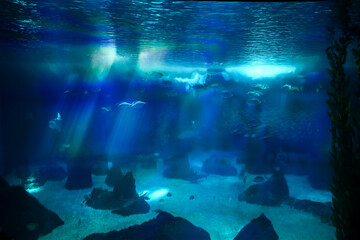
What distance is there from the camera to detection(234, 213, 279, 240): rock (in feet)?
24.2

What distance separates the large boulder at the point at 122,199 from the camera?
35.5 feet

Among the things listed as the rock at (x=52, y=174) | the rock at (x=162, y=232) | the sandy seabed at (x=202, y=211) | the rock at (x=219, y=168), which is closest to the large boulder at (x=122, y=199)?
the sandy seabed at (x=202, y=211)

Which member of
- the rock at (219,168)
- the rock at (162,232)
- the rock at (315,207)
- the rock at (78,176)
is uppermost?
the rock at (162,232)

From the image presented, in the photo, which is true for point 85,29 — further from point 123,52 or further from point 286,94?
point 286,94

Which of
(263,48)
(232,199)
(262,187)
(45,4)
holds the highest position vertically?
(45,4)

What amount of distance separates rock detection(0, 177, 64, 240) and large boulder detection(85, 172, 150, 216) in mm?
2229

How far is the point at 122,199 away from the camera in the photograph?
11.4 meters

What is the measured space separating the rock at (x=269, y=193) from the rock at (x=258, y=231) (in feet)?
14.5

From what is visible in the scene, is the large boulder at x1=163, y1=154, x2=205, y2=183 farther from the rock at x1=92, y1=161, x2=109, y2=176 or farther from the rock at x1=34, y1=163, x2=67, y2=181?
the rock at x1=34, y1=163, x2=67, y2=181

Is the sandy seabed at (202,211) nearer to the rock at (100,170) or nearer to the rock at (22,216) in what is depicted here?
the rock at (22,216)

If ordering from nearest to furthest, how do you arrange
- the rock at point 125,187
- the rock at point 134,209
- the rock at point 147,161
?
1. the rock at point 134,209
2. the rock at point 125,187
3. the rock at point 147,161

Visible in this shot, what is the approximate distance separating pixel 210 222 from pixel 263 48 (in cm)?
1507

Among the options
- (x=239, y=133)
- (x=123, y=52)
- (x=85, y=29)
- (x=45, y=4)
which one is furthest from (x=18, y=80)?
(x=239, y=133)

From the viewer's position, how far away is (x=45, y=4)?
945 cm
